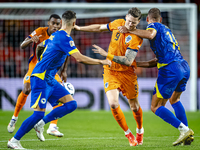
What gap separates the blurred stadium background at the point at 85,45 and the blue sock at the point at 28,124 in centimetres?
655

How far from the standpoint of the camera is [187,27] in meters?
11.4

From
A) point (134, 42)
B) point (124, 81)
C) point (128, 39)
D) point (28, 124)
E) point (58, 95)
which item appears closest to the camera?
point (28, 124)

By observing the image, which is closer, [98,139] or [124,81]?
[124,81]

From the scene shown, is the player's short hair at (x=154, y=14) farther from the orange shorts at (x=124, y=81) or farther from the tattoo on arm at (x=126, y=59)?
the orange shorts at (x=124, y=81)

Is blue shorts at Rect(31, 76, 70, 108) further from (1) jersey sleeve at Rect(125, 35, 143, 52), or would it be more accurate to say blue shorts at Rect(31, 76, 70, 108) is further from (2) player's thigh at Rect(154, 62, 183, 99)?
(2) player's thigh at Rect(154, 62, 183, 99)

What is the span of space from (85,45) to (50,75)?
7912 millimetres

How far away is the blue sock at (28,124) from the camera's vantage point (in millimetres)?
4320

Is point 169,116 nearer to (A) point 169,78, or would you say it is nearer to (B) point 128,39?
(A) point 169,78

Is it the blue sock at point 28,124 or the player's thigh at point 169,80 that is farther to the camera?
the player's thigh at point 169,80

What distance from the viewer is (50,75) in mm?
4617

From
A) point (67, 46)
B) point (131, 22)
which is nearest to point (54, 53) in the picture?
point (67, 46)

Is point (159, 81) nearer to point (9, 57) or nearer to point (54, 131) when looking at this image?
point (54, 131)

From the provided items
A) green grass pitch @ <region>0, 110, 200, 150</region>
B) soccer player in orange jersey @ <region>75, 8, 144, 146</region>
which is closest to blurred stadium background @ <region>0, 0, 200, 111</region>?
green grass pitch @ <region>0, 110, 200, 150</region>

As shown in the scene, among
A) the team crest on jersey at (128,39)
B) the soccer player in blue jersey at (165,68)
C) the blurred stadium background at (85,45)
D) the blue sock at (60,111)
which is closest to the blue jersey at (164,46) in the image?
the soccer player in blue jersey at (165,68)
